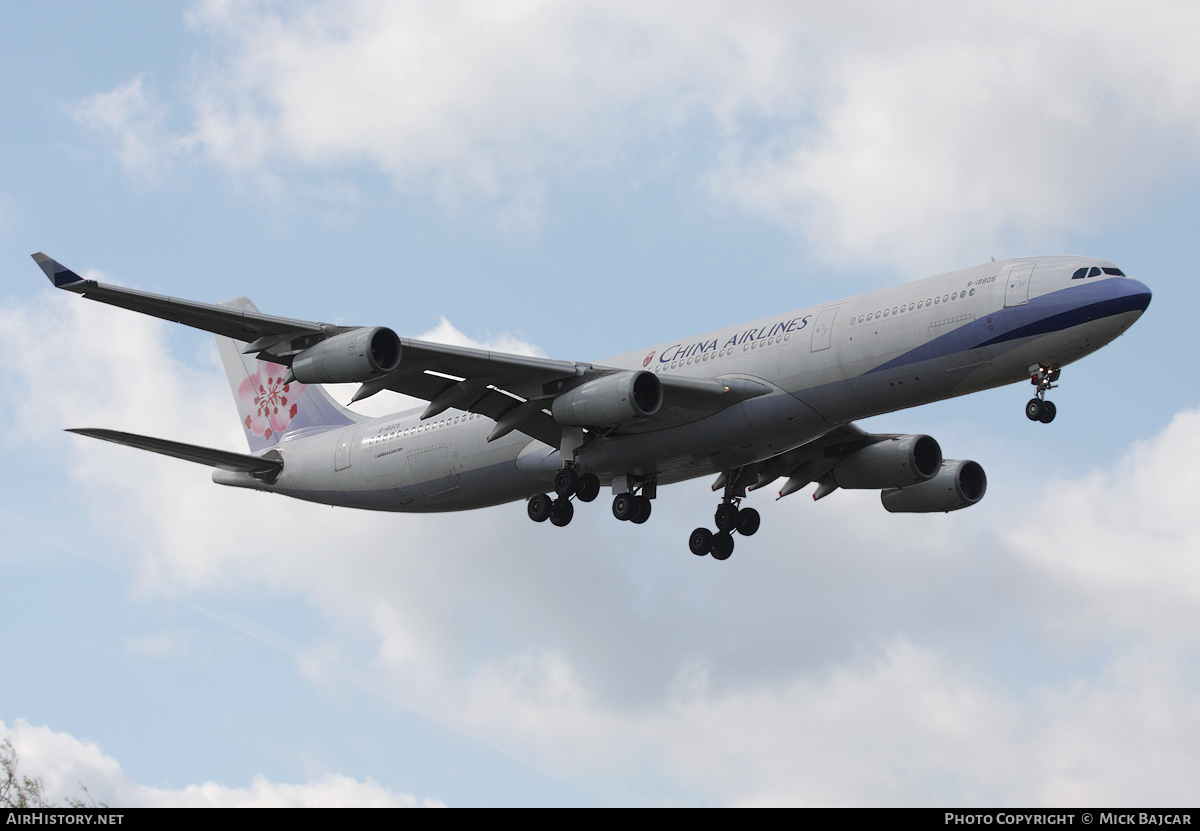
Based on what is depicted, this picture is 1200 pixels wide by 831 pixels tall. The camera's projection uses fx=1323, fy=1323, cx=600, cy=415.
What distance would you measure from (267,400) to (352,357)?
18.4m

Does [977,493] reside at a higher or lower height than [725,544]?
higher

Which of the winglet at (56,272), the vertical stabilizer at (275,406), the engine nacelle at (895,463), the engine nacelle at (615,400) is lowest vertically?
the winglet at (56,272)

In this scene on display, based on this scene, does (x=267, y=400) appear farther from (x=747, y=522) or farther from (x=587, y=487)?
(x=747, y=522)

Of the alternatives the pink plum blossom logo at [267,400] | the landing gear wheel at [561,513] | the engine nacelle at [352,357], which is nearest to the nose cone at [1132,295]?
the landing gear wheel at [561,513]

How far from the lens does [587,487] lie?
35594 mm

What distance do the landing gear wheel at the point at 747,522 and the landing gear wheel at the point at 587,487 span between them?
624cm

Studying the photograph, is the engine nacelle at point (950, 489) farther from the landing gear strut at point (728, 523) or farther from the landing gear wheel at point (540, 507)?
the landing gear wheel at point (540, 507)

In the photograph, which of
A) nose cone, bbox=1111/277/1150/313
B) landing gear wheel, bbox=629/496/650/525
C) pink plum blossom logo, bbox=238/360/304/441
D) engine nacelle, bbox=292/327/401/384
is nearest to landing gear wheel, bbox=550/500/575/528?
landing gear wheel, bbox=629/496/650/525

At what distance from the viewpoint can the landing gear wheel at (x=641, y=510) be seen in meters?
36.3

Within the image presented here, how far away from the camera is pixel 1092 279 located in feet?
98.8
